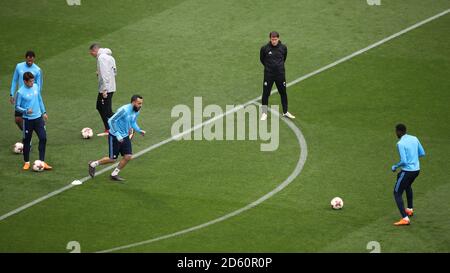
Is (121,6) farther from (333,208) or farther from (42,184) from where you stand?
(333,208)

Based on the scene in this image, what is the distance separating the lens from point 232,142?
80.9 ft

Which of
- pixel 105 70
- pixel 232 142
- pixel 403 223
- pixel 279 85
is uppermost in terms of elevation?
pixel 105 70

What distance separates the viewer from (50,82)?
2802 centimetres

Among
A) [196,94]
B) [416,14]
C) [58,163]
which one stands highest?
[416,14]

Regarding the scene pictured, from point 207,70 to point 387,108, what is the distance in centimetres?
553

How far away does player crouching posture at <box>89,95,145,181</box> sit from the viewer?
71.8 feet

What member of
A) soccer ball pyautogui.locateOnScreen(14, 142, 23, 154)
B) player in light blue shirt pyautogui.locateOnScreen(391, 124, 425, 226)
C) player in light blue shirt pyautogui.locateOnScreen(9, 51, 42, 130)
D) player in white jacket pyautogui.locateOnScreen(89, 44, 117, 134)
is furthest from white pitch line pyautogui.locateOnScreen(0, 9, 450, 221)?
player in light blue shirt pyautogui.locateOnScreen(391, 124, 425, 226)

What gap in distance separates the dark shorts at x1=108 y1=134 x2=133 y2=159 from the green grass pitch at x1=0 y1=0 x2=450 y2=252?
0.74m

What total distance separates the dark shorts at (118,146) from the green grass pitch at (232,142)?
74 cm

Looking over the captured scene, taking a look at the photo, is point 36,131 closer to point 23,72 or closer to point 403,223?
point 23,72

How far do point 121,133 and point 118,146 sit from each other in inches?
13.6

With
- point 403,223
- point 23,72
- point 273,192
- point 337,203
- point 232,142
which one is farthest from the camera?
point 232,142

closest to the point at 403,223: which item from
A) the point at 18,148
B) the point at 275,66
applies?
the point at 275,66

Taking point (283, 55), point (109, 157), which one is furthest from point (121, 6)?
point (109, 157)
